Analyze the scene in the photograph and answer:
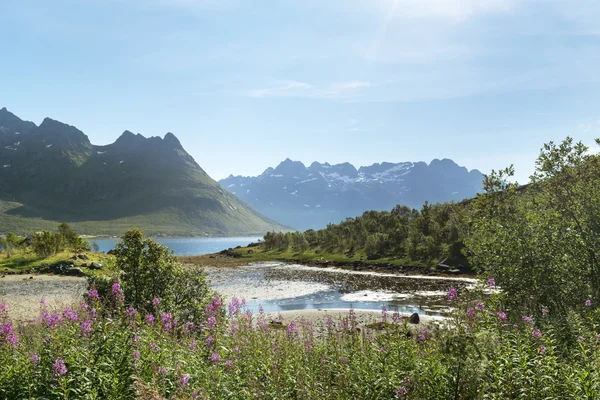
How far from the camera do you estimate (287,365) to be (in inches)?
349

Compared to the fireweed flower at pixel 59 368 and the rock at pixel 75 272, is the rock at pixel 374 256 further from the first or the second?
the fireweed flower at pixel 59 368

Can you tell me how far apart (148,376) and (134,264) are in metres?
11.6

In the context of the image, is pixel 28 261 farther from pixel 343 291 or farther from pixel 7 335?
pixel 7 335

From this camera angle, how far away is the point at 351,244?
401ft

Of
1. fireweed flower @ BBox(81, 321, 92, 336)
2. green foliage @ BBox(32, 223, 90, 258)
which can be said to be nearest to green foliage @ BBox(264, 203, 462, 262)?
fireweed flower @ BBox(81, 321, 92, 336)

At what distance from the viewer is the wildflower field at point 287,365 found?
6.54 meters

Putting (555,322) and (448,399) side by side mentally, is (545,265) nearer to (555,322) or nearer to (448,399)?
(555,322)

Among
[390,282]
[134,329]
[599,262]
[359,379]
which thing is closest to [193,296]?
[134,329]

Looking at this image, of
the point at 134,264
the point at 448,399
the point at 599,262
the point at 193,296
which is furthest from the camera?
the point at 193,296

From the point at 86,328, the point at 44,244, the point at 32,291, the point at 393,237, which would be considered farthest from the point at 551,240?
the point at 44,244

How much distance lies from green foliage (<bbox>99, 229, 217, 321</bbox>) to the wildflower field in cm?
716

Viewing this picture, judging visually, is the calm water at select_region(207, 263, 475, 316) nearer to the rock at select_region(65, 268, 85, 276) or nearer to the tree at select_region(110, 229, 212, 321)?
the tree at select_region(110, 229, 212, 321)

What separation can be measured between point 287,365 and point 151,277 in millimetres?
11801

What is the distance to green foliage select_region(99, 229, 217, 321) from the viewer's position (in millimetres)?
17609
